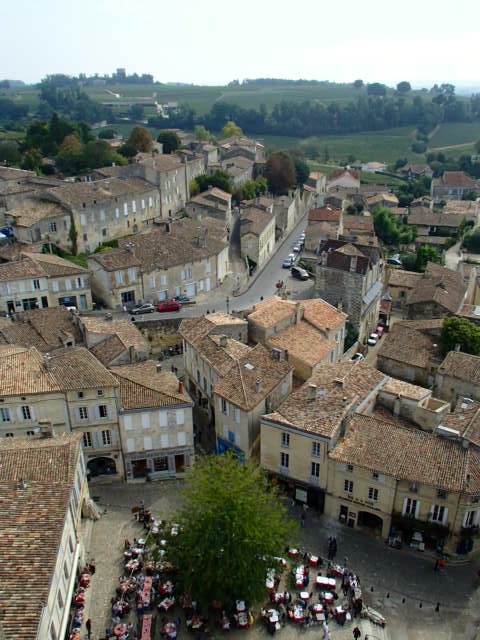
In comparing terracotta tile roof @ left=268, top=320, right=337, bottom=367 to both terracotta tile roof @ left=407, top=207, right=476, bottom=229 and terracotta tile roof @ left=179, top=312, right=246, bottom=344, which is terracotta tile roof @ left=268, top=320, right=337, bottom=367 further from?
terracotta tile roof @ left=407, top=207, right=476, bottom=229

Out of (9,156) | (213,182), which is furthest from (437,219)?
(9,156)

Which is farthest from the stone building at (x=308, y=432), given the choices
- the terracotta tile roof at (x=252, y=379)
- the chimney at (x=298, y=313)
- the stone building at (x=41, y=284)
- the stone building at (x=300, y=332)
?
the stone building at (x=41, y=284)

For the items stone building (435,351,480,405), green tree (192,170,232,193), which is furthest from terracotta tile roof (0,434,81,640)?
green tree (192,170,232,193)

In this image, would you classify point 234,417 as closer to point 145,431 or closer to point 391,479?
point 145,431

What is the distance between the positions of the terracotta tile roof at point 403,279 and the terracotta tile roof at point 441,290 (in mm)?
1121

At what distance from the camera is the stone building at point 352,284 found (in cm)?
6162

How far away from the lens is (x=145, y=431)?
1603 inches

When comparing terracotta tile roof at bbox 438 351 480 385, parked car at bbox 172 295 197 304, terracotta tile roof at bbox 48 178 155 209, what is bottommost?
parked car at bbox 172 295 197 304

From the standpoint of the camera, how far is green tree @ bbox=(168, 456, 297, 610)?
95.6ft

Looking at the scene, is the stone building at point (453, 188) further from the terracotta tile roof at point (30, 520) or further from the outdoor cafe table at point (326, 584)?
the terracotta tile roof at point (30, 520)

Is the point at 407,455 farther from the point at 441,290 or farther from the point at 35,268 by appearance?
the point at 35,268

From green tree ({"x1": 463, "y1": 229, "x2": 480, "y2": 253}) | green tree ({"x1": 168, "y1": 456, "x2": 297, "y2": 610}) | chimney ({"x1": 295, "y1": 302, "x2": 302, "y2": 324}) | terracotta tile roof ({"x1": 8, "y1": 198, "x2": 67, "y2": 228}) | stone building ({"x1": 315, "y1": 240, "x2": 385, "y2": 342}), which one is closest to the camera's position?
green tree ({"x1": 168, "y1": 456, "x2": 297, "y2": 610})

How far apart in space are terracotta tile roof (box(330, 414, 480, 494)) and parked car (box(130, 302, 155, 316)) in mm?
28898

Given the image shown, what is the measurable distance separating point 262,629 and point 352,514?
10.4 meters
